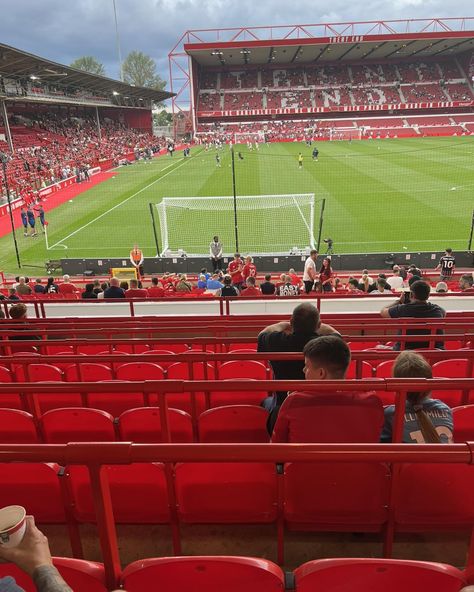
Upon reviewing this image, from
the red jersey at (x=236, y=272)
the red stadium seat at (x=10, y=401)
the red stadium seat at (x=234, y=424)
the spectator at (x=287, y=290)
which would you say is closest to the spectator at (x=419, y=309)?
the red stadium seat at (x=234, y=424)

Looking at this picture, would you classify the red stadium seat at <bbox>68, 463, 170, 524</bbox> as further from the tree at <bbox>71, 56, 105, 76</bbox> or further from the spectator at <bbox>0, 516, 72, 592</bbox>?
the tree at <bbox>71, 56, 105, 76</bbox>

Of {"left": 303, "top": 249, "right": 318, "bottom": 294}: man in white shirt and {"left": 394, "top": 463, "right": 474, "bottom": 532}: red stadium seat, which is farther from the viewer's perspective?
{"left": 303, "top": 249, "right": 318, "bottom": 294}: man in white shirt

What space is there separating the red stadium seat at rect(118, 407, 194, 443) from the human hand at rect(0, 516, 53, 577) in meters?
1.83

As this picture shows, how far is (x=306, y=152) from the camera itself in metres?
46.4

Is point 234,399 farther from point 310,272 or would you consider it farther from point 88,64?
point 88,64

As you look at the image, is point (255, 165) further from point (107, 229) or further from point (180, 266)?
point (180, 266)

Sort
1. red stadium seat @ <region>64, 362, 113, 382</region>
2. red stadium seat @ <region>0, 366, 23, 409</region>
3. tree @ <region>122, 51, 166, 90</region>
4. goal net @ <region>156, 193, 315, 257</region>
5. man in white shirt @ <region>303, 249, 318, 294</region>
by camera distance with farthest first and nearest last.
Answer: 1. tree @ <region>122, 51, 166, 90</region>
2. goal net @ <region>156, 193, 315, 257</region>
3. man in white shirt @ <region>303, 249, 318, 294</region>
4. red stadium seat @ <region>64, 362, 113, 382</region>
5. red stadium seat @ <region>0, 366, 23, 409</region>

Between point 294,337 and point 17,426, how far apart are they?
2432mm

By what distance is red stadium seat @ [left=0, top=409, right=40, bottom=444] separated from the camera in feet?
11.9

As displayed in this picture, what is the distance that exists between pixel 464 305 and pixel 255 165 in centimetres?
3189

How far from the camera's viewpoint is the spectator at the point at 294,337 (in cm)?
394

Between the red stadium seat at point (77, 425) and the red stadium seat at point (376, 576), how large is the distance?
2059 millimetres

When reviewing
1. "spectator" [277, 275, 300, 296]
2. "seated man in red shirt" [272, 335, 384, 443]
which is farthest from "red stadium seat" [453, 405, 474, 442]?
"spectator" [277, 275, 300, 296]

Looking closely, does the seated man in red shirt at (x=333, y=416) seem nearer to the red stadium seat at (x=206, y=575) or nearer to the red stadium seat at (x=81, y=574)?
the red stadium seat at (x=206, y=575)
